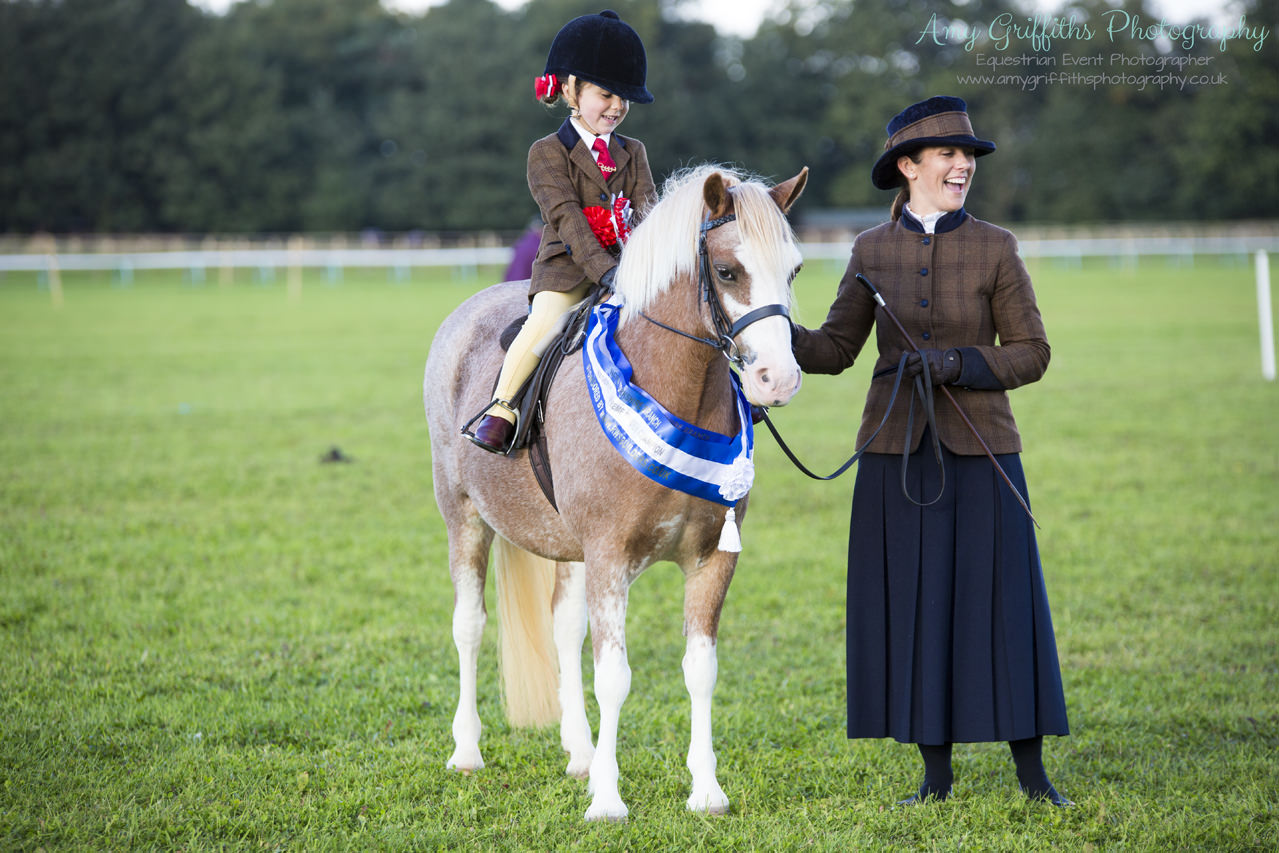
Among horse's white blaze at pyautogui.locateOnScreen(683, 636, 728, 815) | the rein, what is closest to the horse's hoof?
horse's white blaze at pyautogui.locateOnScreen(683, 636, 728, 815)

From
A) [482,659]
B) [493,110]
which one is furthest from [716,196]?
[493,110]

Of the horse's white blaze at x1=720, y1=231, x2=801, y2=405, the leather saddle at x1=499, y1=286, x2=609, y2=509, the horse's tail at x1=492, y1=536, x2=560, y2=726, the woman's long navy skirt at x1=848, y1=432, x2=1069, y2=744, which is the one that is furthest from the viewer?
the horse's tail at x1=492, y1=536, x2=560, y2=726

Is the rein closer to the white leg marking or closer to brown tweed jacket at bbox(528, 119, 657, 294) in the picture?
brown tweed jacket at bbox(528, 119, 657, 294)

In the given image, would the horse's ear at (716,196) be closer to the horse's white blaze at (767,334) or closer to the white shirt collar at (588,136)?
the horse's white blaze at (767,334)

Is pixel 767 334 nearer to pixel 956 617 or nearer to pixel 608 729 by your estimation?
pixel 956 617

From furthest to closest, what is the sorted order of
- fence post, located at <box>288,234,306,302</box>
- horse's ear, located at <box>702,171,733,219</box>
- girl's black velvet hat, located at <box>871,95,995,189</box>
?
fence post, located at <box>288,234,306,302</box>, girl's black velvet hat, located at <box>871,95,995,189</box>, horse's ear, located at <box>702,171,733,219</box>

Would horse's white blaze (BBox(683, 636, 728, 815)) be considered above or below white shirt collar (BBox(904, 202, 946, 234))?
below

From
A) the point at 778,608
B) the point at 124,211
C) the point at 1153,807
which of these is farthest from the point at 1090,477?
the point at 124,211

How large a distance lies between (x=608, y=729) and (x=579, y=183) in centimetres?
203

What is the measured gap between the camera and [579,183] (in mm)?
4031

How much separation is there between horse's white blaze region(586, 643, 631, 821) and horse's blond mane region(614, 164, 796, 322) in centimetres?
125

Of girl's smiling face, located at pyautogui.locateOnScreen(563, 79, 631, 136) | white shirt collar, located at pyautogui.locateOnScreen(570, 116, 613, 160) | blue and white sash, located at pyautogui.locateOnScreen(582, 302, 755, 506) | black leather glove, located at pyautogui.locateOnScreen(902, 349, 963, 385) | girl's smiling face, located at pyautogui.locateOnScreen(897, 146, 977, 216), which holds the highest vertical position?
girl's smiling face, located at pyautogui.locateOnScreen(563, 79, 631, 136)

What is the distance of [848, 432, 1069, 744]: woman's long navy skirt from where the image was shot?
12.7 feet

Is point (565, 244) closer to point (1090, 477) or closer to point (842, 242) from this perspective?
point (1090, 477)
